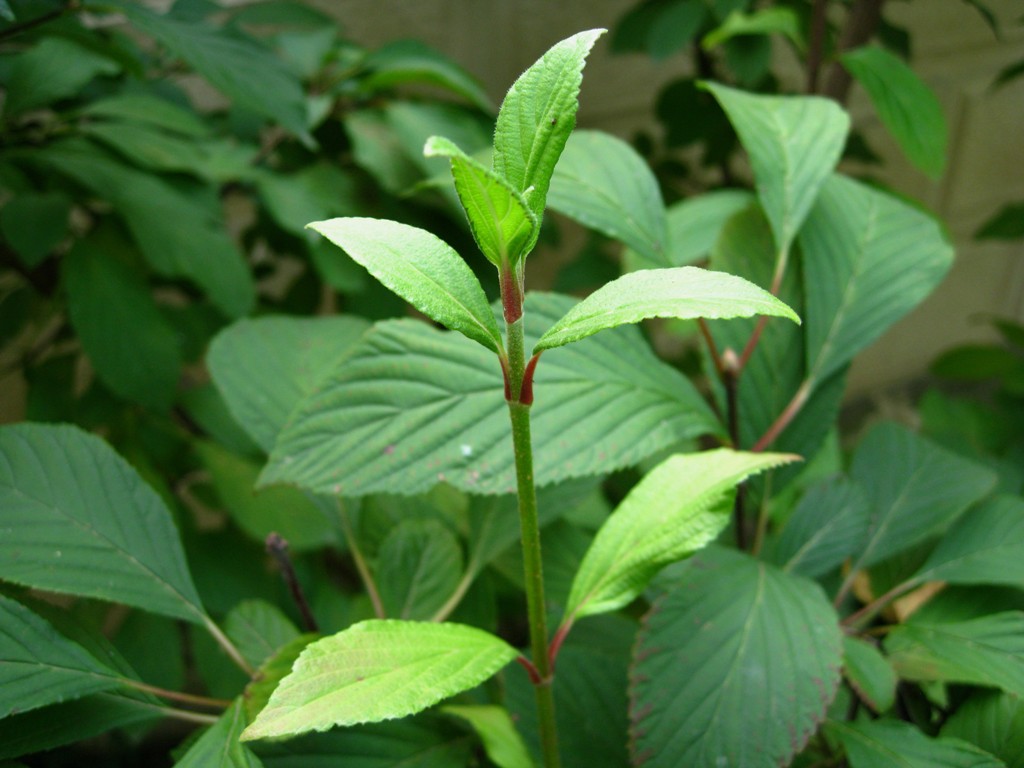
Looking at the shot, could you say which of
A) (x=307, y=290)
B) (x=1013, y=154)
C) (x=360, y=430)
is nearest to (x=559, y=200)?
(x=360, y=430)

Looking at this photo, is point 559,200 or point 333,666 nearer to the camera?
point 333,666

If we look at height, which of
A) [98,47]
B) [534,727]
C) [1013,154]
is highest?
[98,47]

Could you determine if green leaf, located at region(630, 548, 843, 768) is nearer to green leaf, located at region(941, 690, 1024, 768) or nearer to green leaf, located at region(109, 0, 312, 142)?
green leaf, located at region(941, 690, 1024, 768)

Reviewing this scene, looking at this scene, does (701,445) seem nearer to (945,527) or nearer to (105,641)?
(945,527)

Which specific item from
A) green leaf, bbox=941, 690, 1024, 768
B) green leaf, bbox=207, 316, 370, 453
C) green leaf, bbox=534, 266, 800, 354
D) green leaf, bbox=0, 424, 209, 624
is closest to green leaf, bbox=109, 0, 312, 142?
green leaf, bbox=207, 316, 370, 453

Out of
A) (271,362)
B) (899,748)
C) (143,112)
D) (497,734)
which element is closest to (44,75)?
(143,112)

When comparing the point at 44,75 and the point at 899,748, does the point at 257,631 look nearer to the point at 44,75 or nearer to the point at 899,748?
the point at 899,748

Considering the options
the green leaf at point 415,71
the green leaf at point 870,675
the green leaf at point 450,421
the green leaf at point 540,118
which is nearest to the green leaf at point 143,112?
the green leaf at point 415,71

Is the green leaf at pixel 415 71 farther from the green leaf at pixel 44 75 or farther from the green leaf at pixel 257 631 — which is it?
the green leaf at pixel 257 631
